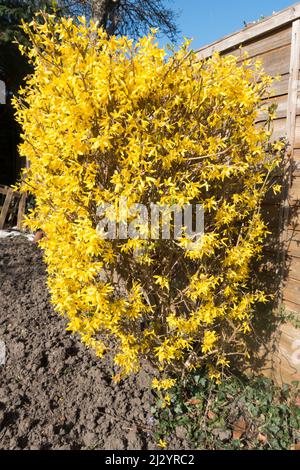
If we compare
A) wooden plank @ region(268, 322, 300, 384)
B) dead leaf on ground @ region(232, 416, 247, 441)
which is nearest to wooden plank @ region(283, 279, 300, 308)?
wooden plank @ region(268, 322, 300, 384)

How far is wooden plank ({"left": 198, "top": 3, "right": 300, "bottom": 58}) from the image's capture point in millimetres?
2307

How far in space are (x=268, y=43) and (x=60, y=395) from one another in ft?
9.52

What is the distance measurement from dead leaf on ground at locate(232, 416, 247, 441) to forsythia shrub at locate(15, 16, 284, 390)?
32 centimetres

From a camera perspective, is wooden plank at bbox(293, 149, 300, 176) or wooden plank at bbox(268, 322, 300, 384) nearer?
wooden plank at bbox(293, 149, 300, 176)

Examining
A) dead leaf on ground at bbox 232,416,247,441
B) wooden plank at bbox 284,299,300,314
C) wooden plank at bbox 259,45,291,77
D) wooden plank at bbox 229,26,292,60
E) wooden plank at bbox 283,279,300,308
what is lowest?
dead leaf on ground at bbox 232,416,247,441

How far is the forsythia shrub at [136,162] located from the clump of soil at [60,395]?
25 cm

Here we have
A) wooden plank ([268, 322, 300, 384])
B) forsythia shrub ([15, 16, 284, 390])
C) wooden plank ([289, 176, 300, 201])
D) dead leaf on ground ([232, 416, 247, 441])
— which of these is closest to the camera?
forsythia shrub ([15, 16, 284, 390])

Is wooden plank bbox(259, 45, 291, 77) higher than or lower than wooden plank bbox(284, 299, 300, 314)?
higher

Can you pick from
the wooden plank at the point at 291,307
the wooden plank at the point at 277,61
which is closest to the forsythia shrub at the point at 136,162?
the wooden plank at the point at 277,61

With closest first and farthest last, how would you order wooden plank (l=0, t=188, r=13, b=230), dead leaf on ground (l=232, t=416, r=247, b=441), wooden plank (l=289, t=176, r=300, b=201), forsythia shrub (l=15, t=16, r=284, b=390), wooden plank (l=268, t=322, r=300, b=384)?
forsythia shrub (l=15, t=16, r=284, b=390), dead leaf on ground (l=232, t=416, r=247, b=441), wooden plank (l=289, t=176, r=300, b=201), wooden plank (l=268, t=322, r=300, b=384), wooden plank (l=0, t=188, r=13, b=230)

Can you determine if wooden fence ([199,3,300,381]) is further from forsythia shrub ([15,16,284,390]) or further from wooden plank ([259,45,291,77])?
forsythia shrub ([15,16,284,390])

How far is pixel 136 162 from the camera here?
1.87m

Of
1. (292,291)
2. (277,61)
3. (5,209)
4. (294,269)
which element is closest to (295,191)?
(294,269)
